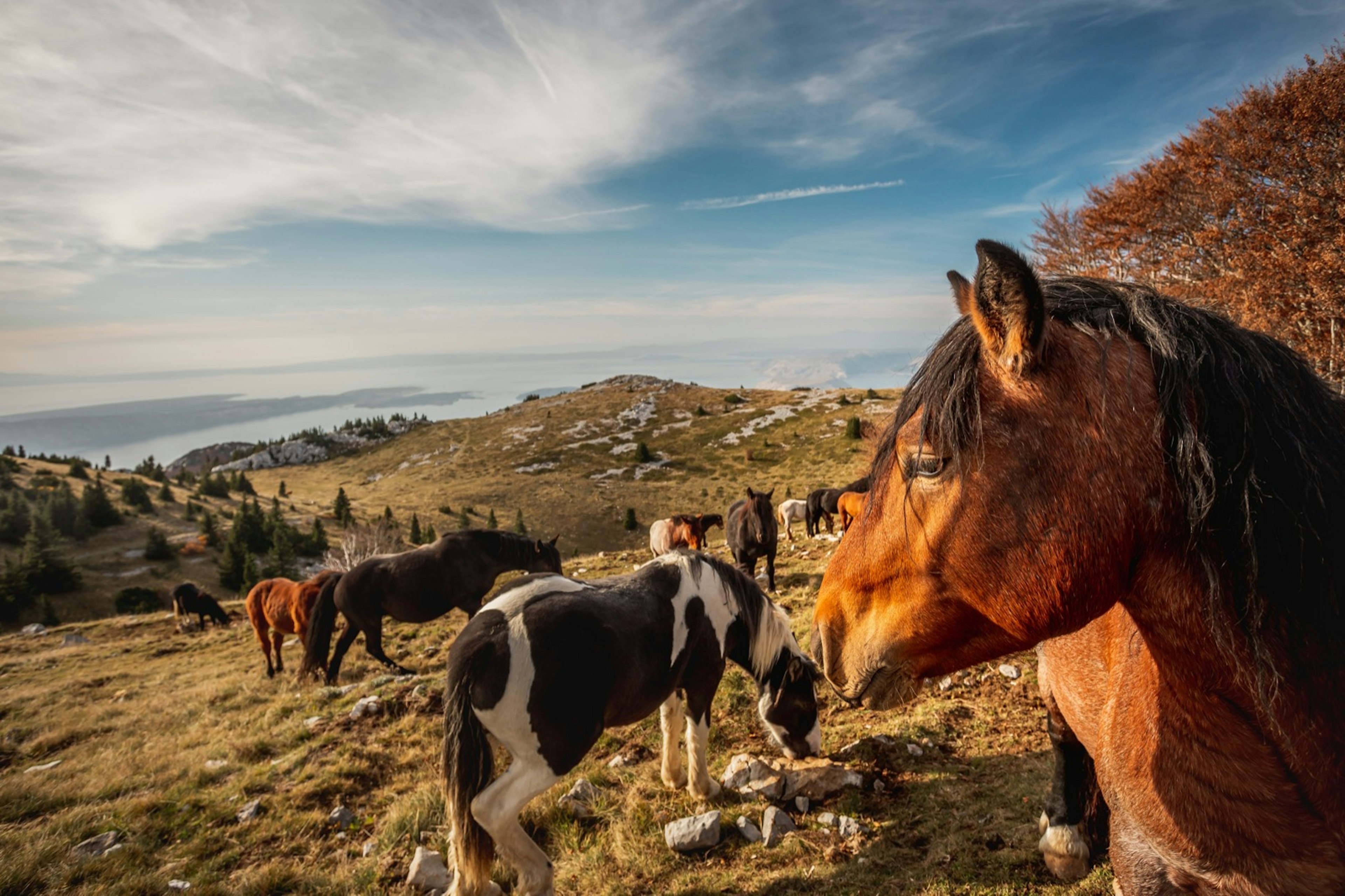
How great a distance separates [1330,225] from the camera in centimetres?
1191

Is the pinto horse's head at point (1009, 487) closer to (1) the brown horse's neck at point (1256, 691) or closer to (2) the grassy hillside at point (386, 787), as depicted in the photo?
(1) the brown horse's neck at point (1256, 691)

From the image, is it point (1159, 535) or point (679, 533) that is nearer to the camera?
point (1159, 535)

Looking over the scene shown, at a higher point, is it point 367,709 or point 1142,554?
point 1142,554

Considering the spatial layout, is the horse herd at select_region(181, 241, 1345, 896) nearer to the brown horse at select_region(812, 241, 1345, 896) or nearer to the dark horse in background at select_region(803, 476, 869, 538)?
the brown horse at select_region(812, 241, 1345, 896)

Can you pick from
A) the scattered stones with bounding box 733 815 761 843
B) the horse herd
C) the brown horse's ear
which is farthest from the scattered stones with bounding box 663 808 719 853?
the brown horse's ear

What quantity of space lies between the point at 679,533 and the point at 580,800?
9.85 metres

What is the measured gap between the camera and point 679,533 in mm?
14898

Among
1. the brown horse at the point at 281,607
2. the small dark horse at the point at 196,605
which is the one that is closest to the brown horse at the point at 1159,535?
the brown horse at the point at 281,607

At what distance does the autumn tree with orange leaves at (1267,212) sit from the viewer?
39.1ft

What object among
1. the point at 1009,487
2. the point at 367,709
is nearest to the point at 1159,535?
the point at 1009,487

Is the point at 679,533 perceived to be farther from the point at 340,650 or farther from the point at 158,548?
the point at 158,548

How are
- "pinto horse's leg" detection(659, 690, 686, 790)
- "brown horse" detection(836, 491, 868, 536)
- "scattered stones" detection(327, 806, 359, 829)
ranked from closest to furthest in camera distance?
"pinto horse's leg" detection(659, 690, 686, 790), "scattered stones" detection(327, 806, 359, 829), "brown horse" detection(836, 491, 868, 536)

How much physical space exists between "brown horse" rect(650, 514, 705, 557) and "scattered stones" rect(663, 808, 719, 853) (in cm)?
971

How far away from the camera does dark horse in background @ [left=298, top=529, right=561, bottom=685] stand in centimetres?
948
